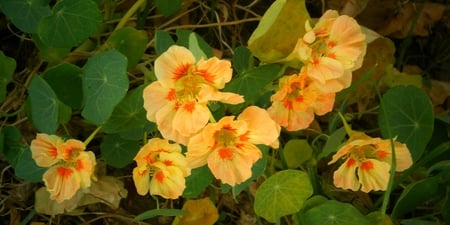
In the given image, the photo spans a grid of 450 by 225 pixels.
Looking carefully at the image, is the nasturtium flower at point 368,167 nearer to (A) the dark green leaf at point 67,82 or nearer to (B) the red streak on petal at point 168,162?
(B) the red streak on petal at point 168,162

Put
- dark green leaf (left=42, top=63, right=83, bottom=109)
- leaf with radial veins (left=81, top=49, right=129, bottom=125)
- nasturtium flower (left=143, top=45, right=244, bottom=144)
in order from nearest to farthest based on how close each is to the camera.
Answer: nasturtium flower (left=143, top=45, right=244, bottom=144) → leaf with radial veins (left=81, top=49, right=129, bottom=125) → dark green leaf (left=42, top=63, right=83, bottom=109)

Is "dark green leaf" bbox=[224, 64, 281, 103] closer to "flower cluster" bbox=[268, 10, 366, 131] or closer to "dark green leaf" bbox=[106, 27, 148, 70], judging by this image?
"flower cluster" bbox=[268, 10, 366, 131]

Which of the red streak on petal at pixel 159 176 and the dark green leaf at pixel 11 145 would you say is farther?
the dark green leaf at pixel 11 145

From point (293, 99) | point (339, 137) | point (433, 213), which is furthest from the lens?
point (433, 213)

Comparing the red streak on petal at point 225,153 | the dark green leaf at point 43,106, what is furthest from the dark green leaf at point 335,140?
the dark green leaf at point 43,106

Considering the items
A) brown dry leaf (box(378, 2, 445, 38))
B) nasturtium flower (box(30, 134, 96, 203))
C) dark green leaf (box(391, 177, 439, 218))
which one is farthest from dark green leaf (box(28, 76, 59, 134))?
brown dry leaf (box(378, 2, 445, 38))

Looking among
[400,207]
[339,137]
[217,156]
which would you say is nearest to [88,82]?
[217,156]

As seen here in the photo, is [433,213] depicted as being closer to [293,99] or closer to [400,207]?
[400,207]
